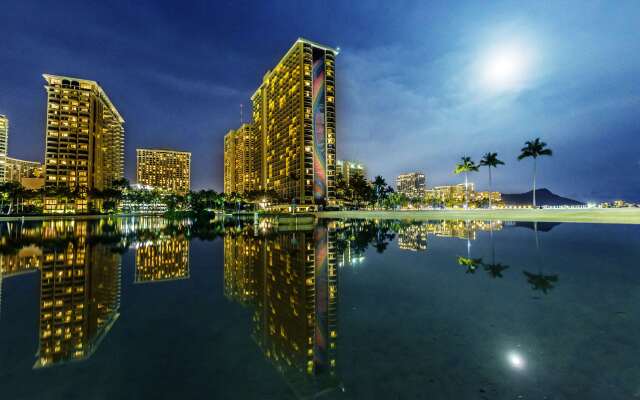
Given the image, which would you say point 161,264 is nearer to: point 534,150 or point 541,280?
point 541,280

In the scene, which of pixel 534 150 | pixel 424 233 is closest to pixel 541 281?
pixel 424 233

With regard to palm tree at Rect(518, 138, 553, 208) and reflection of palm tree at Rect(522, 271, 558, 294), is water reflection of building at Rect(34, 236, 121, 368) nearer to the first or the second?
reflection of palm tree at Rect(522, 271, 558, 294)

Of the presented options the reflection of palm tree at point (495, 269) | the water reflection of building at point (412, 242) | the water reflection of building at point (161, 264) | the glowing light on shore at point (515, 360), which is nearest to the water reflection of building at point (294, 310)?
the water reflection of building at point (161, 264)

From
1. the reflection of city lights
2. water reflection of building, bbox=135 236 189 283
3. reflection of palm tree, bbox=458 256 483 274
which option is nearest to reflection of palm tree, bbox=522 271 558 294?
reflection of palm tree, bbox=458 256 483 274

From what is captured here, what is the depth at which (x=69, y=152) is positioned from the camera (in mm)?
125438

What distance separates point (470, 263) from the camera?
11.7 m

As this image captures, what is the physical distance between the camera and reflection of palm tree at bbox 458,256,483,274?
34.1 ft

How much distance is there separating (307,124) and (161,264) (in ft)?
387

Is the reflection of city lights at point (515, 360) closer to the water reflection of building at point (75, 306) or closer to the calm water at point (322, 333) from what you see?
the calm water at point (322, 333)

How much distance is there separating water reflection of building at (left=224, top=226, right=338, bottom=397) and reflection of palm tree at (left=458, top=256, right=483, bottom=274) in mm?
4872

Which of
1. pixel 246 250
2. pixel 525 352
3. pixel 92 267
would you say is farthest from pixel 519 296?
pixel 92 267

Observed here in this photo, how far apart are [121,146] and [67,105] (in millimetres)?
54880

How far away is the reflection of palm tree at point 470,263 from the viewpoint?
10382mm

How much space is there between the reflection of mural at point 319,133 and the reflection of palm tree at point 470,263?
112472 mm
